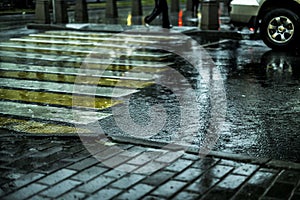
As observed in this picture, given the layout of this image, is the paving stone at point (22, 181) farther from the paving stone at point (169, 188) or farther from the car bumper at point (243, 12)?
the car bumper at point (243, 12)

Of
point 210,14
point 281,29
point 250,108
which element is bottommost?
point 250,108

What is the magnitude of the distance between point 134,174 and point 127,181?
18cm

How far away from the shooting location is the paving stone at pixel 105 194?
430cm

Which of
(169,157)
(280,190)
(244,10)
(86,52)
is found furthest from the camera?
(244,10)

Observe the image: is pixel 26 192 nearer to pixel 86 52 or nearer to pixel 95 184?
pixel 95 184

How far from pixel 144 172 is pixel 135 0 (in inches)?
849

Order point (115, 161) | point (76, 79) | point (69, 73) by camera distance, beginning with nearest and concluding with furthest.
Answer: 1. point (115, 161)
2. point (76, 79)
3. point (69, 73)

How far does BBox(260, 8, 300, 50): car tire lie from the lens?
12.7 metres

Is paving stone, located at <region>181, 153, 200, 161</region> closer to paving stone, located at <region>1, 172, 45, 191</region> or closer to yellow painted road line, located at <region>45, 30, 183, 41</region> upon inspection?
paving stone, located at <region>1, 172, 45, 191</region>

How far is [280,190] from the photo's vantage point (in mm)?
4418

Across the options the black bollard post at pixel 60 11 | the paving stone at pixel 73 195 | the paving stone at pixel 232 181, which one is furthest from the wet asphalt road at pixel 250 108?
the black bollard post at pixel 60 11

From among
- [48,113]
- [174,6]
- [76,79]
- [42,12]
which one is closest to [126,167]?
[48,113]

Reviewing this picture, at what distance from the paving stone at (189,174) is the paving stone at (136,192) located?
1.12 feet

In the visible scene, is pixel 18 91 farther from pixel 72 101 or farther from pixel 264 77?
pixel 264 77
